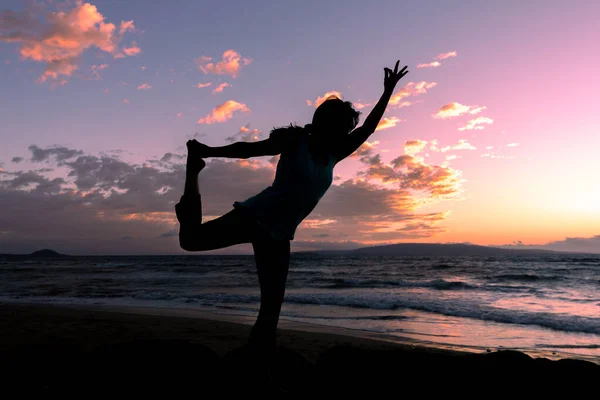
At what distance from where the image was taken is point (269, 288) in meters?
2.60

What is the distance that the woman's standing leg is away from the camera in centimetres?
255

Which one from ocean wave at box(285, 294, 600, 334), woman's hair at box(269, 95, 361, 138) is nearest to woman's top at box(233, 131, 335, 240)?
woman's hair at box(269, 95, 361, 138)

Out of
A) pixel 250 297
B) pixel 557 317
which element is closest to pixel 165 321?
pixel 250 297

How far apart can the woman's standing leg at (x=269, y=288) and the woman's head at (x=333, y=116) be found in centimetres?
74

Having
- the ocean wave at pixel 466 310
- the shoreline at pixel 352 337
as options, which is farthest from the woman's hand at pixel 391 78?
the ocean wave at pixel 466 310

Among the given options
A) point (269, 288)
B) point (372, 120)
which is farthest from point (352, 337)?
point (372, 120)

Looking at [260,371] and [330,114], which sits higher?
[330,114]

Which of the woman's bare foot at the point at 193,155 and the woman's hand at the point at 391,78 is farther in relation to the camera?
the woman's hand at the point at 391,78

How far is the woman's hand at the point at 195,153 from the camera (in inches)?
93.6

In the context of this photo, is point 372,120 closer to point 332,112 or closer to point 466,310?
point 332,112

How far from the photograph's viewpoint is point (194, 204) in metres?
2.37

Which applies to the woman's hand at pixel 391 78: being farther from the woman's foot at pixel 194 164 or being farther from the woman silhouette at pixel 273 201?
the woman's foot at pixel 194 164

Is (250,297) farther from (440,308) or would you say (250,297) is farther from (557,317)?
(557,317)

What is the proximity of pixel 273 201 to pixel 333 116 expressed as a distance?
66 centimetres
